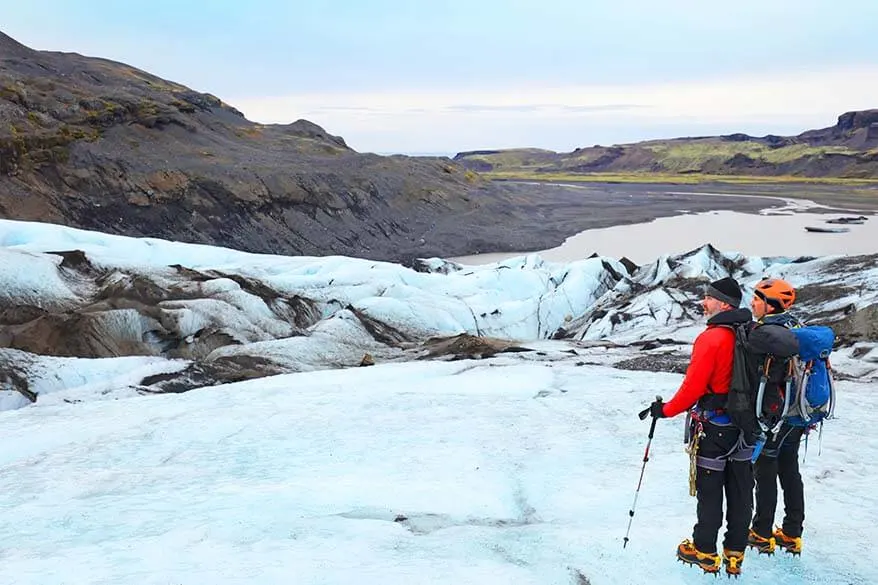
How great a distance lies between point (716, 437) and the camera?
15.6 feet

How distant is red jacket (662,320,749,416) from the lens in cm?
462

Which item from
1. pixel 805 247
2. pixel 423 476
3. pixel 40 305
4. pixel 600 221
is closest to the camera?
pixel 423 476

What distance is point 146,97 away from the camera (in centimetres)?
5888

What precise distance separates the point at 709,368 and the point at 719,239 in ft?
162

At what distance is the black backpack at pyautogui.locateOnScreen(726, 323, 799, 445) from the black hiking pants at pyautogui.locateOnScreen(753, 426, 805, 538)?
54 centimetres

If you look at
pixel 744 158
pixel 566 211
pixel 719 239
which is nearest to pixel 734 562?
pixel 719 239

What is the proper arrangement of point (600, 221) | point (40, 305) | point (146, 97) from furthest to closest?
Answer: point (600, 221), point (146, 97), point (40, 305)

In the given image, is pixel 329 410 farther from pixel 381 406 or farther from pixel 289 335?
pixel 289 335

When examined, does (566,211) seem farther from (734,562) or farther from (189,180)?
(734,562)

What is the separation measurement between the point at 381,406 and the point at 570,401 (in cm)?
265

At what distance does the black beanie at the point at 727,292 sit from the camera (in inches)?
185

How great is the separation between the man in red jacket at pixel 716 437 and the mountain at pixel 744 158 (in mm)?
127811

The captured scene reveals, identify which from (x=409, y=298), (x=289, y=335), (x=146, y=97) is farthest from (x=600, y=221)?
(x=289, y=335)

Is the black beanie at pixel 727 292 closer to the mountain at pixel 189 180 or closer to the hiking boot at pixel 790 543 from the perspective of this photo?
the hiking boot at pixel 790 543
